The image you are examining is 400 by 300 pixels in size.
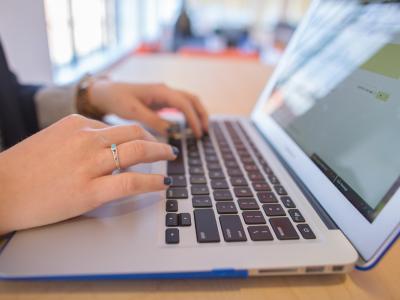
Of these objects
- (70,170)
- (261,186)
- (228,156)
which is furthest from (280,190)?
(70,170)

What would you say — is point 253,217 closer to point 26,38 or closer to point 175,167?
point 175,167

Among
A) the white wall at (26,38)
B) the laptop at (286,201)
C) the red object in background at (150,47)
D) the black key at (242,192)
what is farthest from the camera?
the red object in background at (150,47)

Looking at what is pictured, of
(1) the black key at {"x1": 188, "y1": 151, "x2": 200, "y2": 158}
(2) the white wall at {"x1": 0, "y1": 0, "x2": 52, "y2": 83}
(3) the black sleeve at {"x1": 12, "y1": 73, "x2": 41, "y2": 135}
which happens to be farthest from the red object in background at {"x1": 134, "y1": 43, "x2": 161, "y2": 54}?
(1) the black key at {"x1": 188, "y1": 151, "x2": 200, "y2": 158}

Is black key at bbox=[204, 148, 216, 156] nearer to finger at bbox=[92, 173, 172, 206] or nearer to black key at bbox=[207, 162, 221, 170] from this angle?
black key at bbox=[207, 162, 221, 170]

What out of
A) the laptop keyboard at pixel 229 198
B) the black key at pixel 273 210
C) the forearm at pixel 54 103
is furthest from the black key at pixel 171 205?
the forearm at pixel 54 103

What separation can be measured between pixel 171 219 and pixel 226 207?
0.22 feet

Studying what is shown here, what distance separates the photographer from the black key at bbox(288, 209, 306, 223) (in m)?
0.32

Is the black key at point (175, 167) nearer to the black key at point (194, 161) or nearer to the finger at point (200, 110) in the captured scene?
the black key at point (194, 161)

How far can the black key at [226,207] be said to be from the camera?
13.0 inches

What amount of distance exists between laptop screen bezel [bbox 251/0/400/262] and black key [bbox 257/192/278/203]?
5 cm

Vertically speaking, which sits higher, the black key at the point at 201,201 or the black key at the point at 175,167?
the black key at the point at 201,201

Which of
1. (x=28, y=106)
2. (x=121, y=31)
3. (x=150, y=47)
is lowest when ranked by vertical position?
(x=150, y=47)

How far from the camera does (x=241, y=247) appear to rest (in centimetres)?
28

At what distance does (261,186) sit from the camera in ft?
1.28
